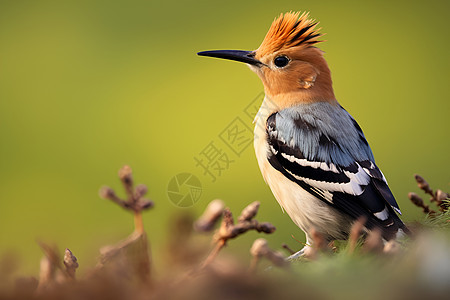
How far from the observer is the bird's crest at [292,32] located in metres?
2.78

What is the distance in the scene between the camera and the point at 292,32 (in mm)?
2803

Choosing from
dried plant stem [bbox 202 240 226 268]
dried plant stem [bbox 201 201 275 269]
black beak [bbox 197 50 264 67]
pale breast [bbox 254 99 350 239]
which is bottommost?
pale breast [bbox 254 99 350 239]

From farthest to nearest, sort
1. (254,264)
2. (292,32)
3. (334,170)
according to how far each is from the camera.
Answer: (292,32), (334,170), (254,264)

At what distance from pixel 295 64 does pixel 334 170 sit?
77 centimetres

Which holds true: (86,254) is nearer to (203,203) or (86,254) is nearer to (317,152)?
(317,152)

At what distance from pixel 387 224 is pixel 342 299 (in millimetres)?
1689

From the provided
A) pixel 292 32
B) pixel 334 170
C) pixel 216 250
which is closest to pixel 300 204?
pixel 334 170

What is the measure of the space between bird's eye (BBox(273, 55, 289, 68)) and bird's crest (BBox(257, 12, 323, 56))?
5cm

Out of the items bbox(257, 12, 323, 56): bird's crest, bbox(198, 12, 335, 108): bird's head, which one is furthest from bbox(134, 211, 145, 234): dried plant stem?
bbox(257, 12, 323, 56): bird's crest

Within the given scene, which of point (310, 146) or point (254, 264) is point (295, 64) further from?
point (254, 264)

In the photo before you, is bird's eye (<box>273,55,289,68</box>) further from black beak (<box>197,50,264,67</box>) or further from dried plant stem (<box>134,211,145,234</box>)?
dried plant stem (<box>134,211,145,234</box>)

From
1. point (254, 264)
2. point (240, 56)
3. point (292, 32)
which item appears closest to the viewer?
point (254, 264)

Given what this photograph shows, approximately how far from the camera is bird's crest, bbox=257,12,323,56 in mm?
2783

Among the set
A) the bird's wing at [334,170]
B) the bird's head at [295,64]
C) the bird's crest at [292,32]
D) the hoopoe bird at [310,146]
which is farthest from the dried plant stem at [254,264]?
the bird's crest at [292,32]
